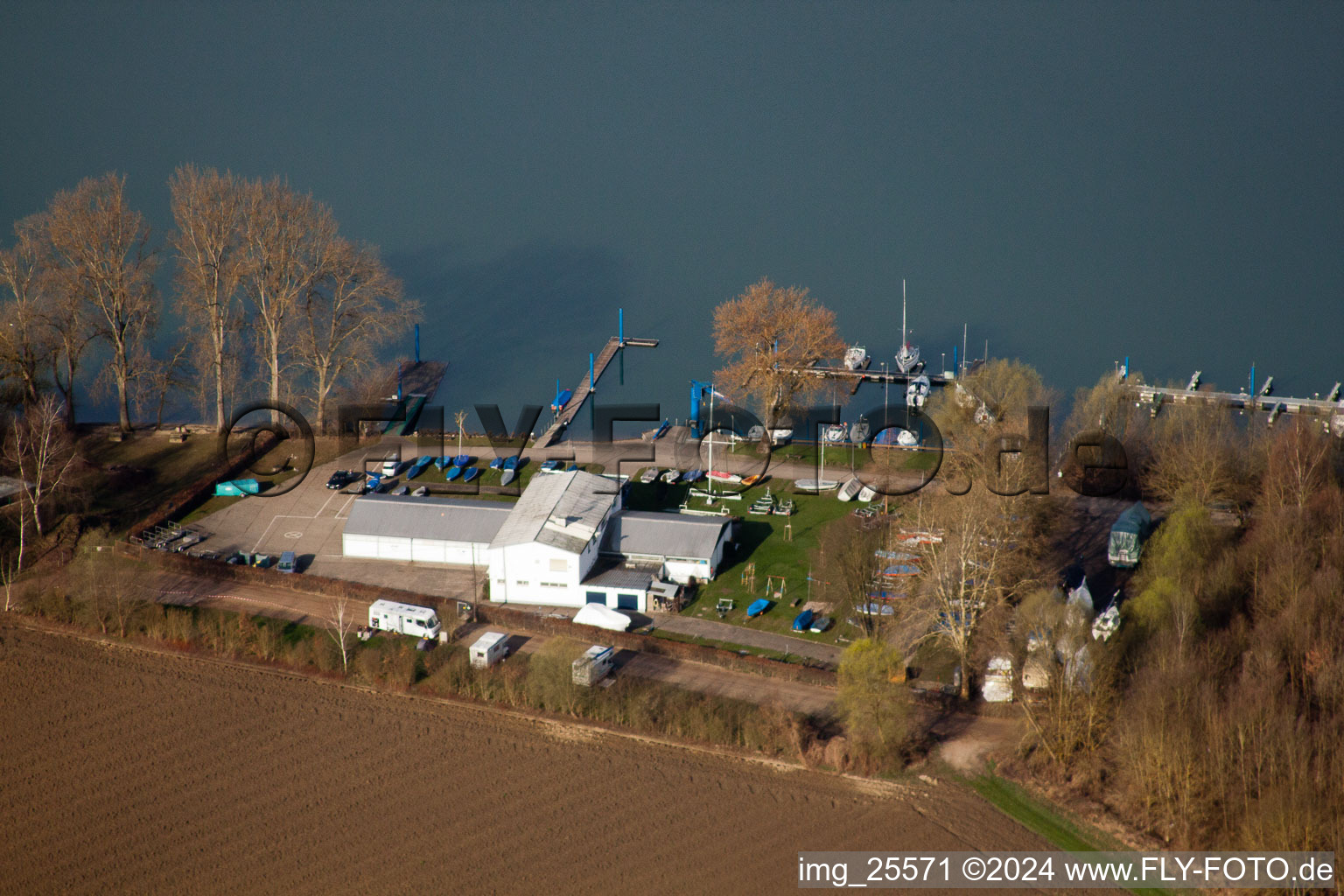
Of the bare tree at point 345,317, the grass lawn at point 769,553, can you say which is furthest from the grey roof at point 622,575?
the bare tree at point 345,317

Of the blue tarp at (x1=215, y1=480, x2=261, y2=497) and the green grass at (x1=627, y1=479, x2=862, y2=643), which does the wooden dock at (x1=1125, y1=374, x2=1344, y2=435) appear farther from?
the blue tarp at (x1=215, y1=480, x2=261, y2=497)

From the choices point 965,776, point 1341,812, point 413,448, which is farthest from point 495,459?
point 1341,812

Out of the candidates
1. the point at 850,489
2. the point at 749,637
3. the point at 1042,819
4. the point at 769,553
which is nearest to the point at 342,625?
the point at 749,637

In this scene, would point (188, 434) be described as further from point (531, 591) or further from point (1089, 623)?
point (1089, 623)

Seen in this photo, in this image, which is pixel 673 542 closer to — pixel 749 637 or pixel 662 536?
pixel 662 536

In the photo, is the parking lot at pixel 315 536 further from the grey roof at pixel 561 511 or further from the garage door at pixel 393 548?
the grey roof at pixel 561 511

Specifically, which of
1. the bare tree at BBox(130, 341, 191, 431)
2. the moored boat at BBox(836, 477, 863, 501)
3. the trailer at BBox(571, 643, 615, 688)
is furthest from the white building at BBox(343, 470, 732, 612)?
the bare tree at BBox(130, 341, 191, 431)

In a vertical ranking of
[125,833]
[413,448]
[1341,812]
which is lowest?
[125,833]
